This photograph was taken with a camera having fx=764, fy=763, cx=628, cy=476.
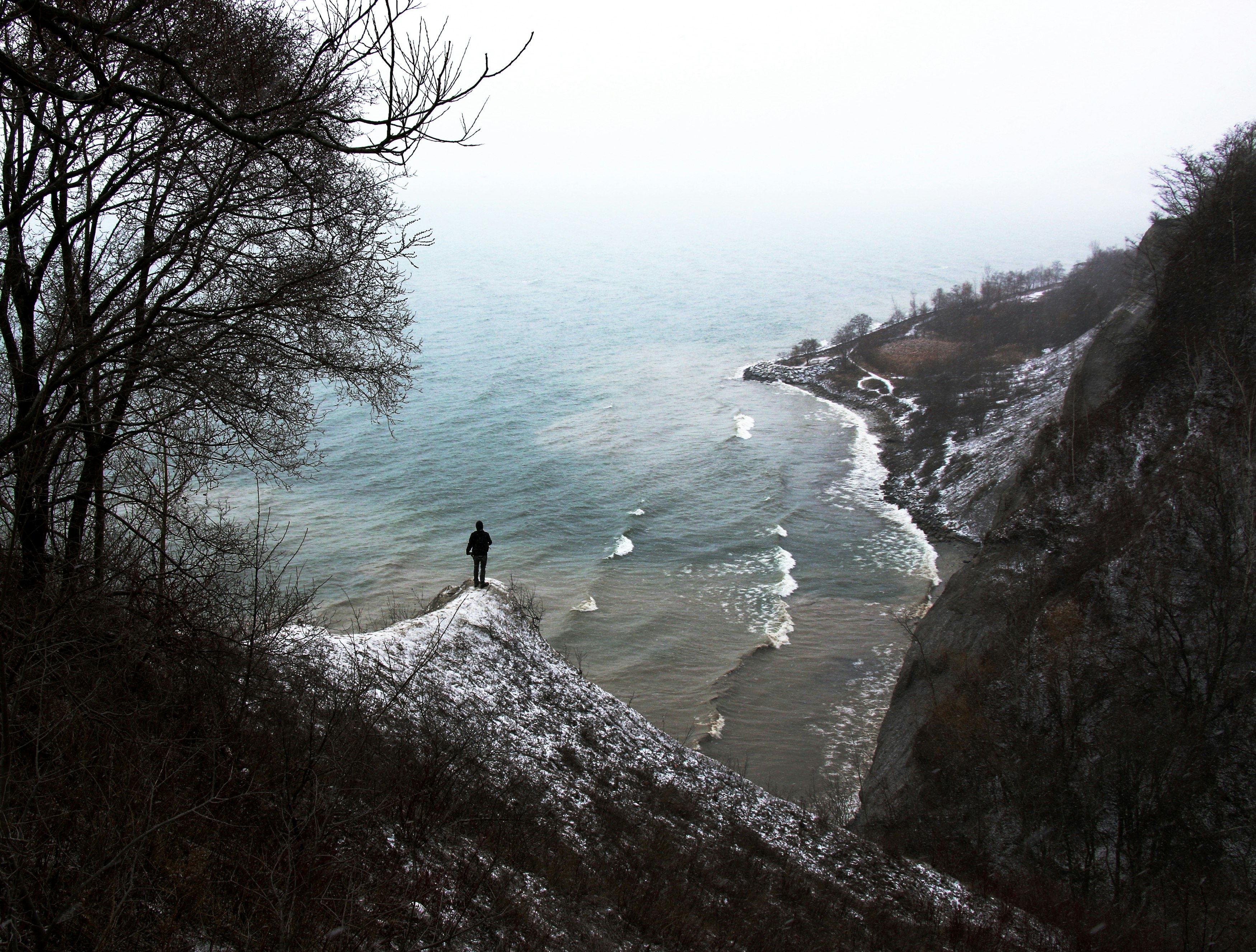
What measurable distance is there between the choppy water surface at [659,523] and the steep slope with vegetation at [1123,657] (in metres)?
5.21

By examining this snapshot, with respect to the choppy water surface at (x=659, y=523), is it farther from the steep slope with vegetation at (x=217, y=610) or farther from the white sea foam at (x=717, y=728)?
the steep slope with vegetation at (x=217, y=610)

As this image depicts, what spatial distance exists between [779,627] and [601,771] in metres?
18.9

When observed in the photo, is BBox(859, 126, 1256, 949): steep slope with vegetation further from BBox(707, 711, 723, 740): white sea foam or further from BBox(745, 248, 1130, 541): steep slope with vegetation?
BBox(745, 248, 1130, 541): steep slope with vegetation

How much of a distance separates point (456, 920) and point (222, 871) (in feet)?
6.89

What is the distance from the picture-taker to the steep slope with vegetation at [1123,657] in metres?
15.9

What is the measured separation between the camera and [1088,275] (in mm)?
96000

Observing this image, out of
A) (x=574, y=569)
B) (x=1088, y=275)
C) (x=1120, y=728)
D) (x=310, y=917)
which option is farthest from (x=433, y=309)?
(x=310, y=917)

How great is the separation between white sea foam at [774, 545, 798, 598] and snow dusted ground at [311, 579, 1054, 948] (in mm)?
18892

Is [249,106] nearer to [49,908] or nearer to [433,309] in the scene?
[49,908]

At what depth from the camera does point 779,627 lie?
31641mm

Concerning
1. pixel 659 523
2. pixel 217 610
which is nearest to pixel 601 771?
pixel 217 610

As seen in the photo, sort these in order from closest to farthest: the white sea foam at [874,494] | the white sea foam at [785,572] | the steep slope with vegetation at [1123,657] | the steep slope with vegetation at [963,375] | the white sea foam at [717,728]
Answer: the steep slope with vegetation at [1123,657] → the white sea foam at [717,728] → the white sea foam at [785,572] → the white sea foam at [874,494] → the steep slope with vegetation at [963,375]

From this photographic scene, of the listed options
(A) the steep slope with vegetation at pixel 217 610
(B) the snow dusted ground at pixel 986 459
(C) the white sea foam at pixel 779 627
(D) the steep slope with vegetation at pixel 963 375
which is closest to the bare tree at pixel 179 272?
(A) the steep slope with vegetation at pixel 217 610

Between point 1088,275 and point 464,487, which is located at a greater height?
point 1088,275
